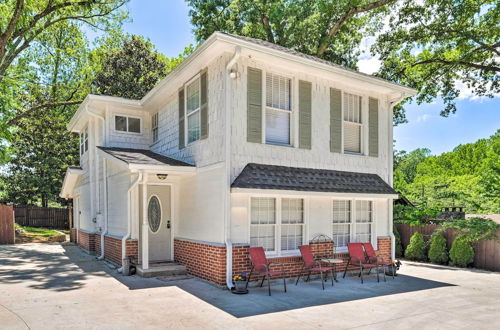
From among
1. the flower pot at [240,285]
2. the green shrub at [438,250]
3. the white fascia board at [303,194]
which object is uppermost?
the white fascia board at [303,194]

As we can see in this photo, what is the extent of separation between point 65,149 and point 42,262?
55.8ft

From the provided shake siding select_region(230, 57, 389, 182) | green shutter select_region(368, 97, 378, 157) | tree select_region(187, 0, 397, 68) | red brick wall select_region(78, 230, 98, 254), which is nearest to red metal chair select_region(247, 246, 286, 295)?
shake siding select_region(230, 57, 389, 182)

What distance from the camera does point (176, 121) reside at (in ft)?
35.2

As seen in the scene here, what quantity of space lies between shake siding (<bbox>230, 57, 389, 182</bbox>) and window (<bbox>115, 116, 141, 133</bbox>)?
19.6 ft

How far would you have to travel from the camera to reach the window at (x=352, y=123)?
1031cm

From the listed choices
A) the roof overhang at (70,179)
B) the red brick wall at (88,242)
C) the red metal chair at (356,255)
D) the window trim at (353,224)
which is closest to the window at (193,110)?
the window trim at (353,224)

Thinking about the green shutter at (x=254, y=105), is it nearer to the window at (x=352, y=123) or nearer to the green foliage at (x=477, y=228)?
the window at (x=352, y=123)

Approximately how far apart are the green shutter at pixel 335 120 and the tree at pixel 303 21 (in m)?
9.27

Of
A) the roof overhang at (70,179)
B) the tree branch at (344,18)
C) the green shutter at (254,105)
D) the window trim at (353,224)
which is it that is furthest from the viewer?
the tree branch at (344,18)

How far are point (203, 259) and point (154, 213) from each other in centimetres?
250

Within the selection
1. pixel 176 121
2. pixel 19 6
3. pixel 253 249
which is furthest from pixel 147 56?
pixel 253 249

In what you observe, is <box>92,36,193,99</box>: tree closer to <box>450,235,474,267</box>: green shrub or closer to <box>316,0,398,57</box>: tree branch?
<box>316,0,398,57</box>: tree branch

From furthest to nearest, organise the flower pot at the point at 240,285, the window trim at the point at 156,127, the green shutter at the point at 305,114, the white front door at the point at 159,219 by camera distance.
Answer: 1. the window trim at the point at 156,127
2. the white front door at the point at 159,219
3. the green shutter at the point at 305,114
4. the flower pot at the point at 240,285

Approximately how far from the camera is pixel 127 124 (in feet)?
41.9
